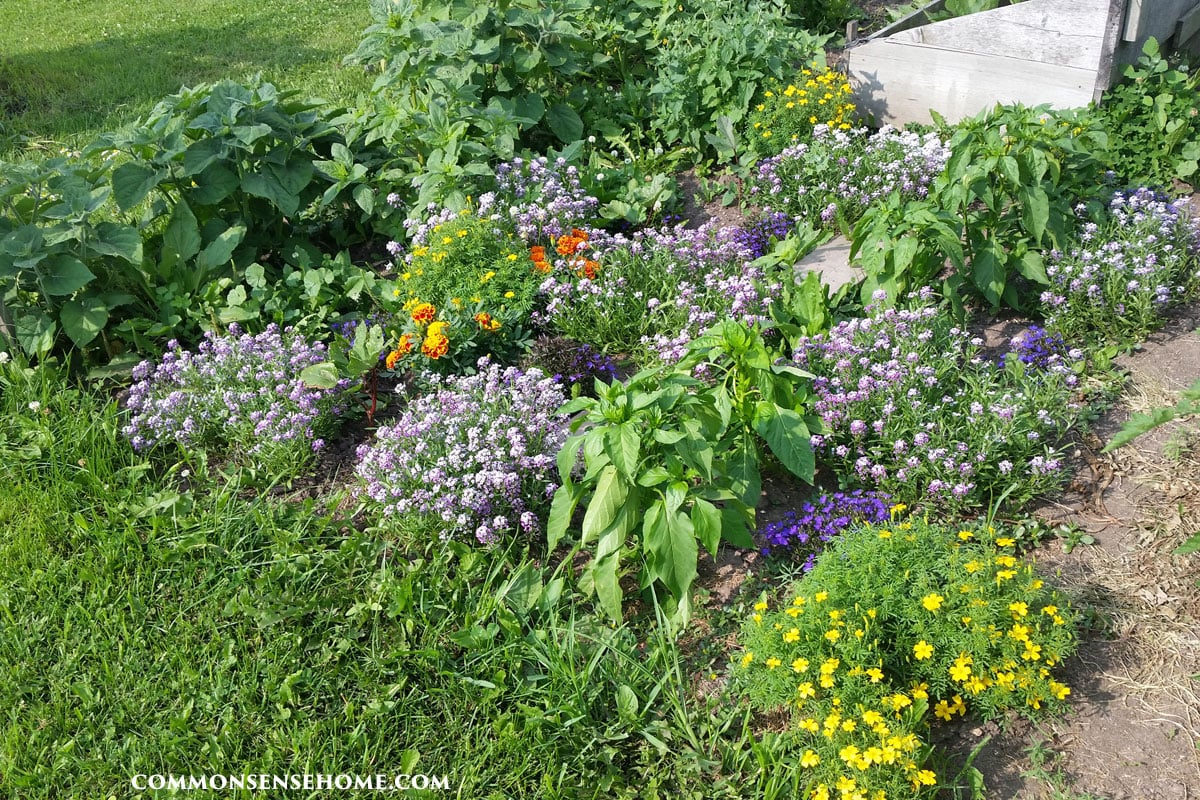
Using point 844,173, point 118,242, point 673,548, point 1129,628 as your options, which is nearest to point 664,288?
point 844,173

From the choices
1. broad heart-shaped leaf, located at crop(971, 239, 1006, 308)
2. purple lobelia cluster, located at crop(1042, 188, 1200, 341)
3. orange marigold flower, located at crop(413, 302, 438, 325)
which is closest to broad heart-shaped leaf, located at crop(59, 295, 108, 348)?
orange marigold flower, located at crop(413, 302, 438, 325)

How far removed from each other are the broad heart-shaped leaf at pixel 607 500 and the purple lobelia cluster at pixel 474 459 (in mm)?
372

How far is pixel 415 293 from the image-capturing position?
4.37 metres

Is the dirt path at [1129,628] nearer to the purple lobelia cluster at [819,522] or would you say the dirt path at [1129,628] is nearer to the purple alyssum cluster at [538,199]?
the purple lobelia cluster at [819,522]

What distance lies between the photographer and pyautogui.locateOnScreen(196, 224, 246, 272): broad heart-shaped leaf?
461 centimetres

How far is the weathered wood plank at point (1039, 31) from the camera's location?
16.3 ft

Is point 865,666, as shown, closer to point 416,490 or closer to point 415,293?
point 416,490

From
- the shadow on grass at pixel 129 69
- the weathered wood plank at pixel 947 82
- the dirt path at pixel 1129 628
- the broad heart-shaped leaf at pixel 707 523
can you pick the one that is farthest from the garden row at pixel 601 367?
the shadow on grass at pixel 129 69

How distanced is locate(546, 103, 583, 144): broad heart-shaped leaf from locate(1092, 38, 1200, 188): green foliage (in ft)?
9.30

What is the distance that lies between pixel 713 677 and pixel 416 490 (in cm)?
125

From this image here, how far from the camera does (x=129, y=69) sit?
25.9ft

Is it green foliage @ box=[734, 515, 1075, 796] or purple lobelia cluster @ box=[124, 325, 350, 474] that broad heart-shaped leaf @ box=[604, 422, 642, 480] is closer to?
green foliage @ box=[734, 515, 1075, 796]

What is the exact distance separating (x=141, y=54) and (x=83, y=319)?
16.5 ft

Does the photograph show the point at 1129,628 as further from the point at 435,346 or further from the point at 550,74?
the point at 550,74
